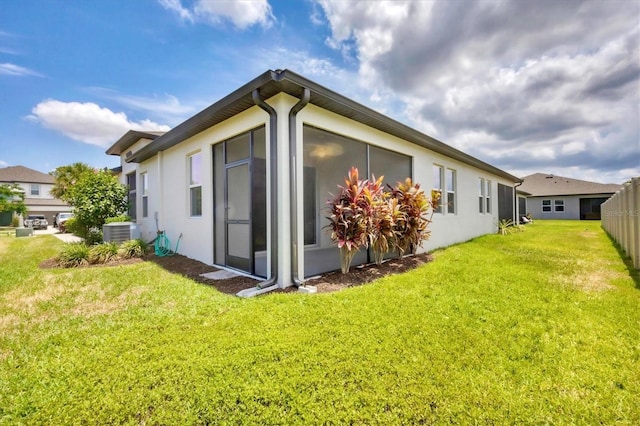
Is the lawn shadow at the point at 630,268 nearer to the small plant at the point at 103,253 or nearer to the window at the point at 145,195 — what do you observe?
the small plant at the point at 103,253

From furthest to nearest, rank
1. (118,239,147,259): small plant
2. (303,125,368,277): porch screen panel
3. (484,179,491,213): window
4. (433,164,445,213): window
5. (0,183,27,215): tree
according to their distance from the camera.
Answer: (0,183,27,215): tree → (484,179,491,213): window → (433,164,445,213): window → (118,239,147,259): small plant → (303,125,368,277): porch screen panel

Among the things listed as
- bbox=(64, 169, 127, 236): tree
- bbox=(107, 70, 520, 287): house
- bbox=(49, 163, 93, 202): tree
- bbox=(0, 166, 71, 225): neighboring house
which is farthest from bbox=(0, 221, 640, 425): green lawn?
bbox=(0, 166, 71, 225): neighboring house

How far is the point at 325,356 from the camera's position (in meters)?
2.44

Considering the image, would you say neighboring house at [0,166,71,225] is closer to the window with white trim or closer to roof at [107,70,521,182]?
the window with white trim

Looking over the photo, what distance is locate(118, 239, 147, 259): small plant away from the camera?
7281 mm

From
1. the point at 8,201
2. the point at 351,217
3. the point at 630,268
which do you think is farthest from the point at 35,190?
the point at 630,268

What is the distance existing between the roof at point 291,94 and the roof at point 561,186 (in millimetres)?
28555

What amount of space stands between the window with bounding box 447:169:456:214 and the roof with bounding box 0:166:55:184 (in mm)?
39114

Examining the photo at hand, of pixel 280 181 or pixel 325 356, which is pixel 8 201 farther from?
pixel 325 356

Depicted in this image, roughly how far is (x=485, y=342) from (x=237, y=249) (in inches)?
176

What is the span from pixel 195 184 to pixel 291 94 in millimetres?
4003

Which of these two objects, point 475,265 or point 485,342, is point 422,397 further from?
point 475,265

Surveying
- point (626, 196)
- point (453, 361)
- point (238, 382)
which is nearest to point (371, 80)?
point (626, 196)

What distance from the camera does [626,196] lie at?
22.6ft
